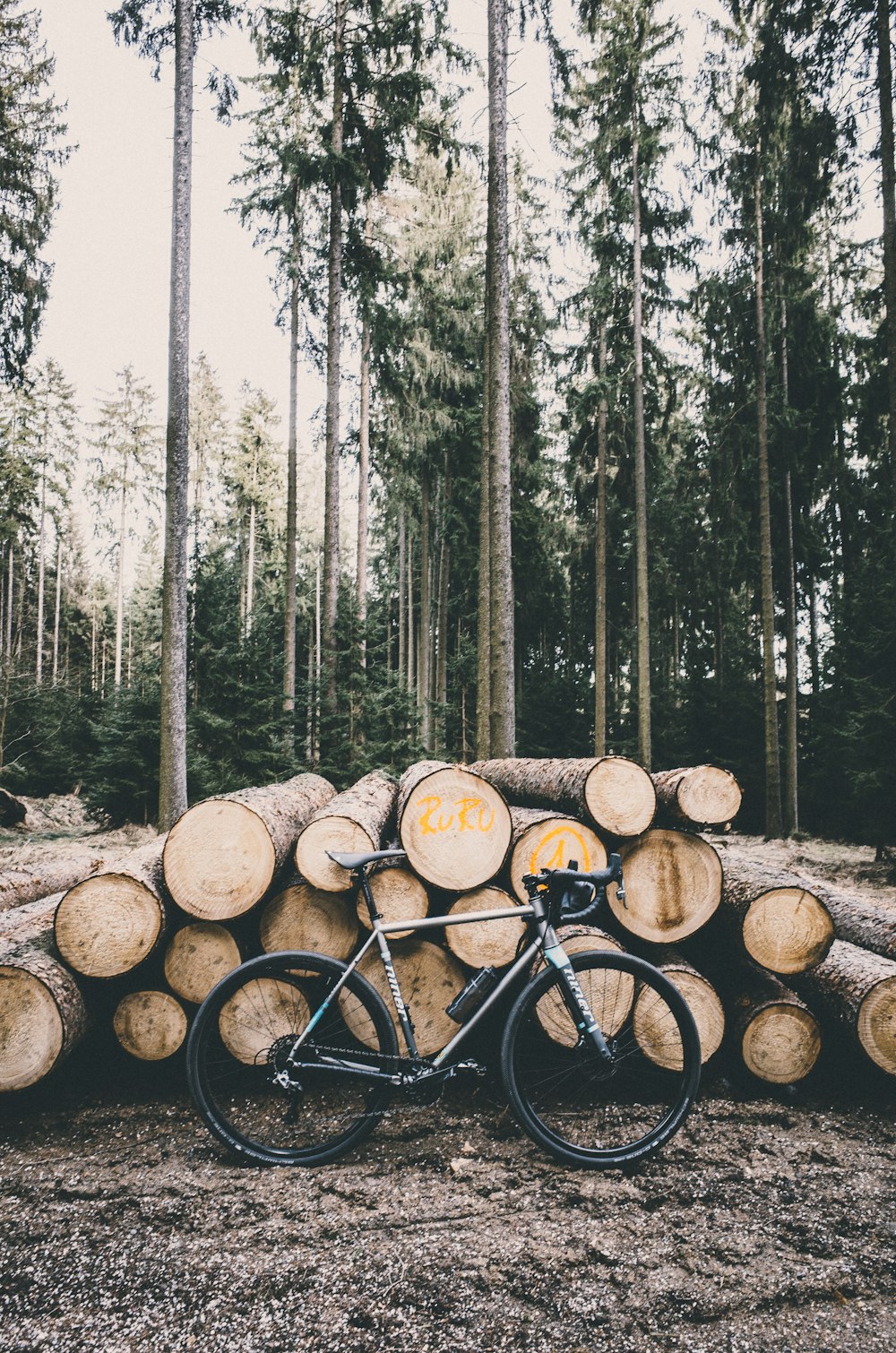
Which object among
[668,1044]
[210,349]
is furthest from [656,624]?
[668,1044]

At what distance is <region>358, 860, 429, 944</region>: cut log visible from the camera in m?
3.62

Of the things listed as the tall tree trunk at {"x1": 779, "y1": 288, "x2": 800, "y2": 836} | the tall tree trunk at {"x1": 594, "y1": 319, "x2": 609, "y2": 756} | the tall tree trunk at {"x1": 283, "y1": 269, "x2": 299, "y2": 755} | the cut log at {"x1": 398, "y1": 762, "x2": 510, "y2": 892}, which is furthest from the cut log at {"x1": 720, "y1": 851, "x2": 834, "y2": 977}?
the tall tree trunk at {"x1": 594, "y1": 319, "x2": 609, "y2": 756}

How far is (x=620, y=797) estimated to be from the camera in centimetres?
380

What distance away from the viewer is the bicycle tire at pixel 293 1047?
3004mm

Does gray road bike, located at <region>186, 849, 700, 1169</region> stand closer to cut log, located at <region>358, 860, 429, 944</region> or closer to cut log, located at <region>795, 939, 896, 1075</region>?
cut log, located at <region>358, 860, 429, 944</region>

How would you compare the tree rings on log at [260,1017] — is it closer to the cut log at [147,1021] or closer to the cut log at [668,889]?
the cut log at [147,1021]

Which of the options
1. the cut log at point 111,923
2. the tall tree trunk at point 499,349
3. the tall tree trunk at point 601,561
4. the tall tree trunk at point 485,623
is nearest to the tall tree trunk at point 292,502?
the tall tree trunk at point 485,623

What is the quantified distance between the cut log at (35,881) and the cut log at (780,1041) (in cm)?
430

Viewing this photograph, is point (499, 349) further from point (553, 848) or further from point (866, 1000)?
point (866, 1000)

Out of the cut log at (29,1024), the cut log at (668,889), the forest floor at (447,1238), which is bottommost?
the forest floor at (447,1238)

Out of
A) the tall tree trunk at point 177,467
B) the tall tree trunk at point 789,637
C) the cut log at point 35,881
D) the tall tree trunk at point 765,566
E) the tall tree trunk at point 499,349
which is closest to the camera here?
the cut log at point 35,881

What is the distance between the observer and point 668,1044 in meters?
3.39

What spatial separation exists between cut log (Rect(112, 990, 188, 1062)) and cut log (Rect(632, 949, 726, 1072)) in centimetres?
226

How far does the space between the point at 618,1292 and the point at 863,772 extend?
29.6 feet
